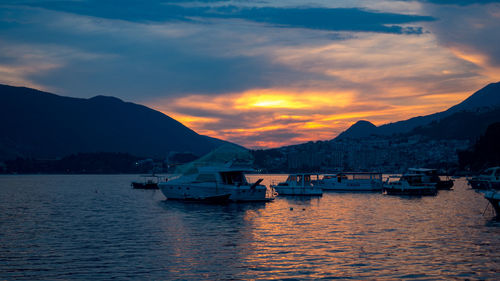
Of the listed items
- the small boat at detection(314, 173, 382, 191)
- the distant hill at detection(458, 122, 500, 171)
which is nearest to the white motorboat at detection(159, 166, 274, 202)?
the small boat at detection(314, 173, 382, 191)

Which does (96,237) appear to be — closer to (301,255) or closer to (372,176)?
(301,255)

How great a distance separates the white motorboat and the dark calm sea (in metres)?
11.8

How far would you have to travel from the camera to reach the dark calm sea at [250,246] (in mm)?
23656

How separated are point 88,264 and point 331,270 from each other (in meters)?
12.2

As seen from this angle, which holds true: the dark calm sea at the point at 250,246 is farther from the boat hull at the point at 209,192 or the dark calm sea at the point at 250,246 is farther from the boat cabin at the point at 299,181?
the boat cabin at the point at 299,181

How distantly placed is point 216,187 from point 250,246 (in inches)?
1259

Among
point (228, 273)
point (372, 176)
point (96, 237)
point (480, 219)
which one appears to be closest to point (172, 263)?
point (228, 273)

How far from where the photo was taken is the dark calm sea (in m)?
23.7

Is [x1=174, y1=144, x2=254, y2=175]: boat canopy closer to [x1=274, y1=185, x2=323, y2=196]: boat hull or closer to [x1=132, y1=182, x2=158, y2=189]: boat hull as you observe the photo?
[x1=274, y1=185, x2=323, y2=196]: boat hull

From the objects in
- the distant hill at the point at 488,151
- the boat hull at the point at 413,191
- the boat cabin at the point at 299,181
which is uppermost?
the distant hill at the point at 488,151

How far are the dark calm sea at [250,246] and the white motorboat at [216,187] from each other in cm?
1184

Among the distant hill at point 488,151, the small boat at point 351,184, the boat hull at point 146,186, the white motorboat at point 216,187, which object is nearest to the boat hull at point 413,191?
the small boat at point 351,184

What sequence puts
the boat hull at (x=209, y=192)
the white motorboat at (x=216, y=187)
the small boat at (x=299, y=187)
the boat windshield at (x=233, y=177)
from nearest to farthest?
the white motorboat at (x=216, y=187)
the boat hull at (x=209, y=192)
the boat windshield at (x=233, y=177)
the small boat at (x=299, y=187)

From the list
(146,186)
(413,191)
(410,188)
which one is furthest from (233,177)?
(146,186)
